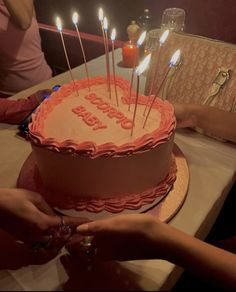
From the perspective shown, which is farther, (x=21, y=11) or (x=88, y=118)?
(x=21, y=11)

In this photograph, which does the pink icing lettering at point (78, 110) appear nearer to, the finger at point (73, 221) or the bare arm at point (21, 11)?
the finger at point (73, 221)

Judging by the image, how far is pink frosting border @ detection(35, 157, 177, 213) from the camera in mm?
936

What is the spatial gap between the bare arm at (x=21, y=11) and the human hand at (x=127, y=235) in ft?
4.85

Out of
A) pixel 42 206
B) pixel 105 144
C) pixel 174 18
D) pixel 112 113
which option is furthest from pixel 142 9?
pixel 42 206

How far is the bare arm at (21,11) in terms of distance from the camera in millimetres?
1767

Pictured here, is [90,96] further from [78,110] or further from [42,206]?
[42,206]

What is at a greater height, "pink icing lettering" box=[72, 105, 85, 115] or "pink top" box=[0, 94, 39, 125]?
"pink icing lettering" box=[72, 105, 85, 115]

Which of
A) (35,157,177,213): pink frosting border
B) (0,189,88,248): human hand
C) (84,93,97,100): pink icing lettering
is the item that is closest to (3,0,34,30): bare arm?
(84,93,97,100): pink icing lettering

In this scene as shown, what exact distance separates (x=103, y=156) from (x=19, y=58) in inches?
54.0

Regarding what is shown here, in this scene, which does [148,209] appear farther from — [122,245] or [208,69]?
[208,69]

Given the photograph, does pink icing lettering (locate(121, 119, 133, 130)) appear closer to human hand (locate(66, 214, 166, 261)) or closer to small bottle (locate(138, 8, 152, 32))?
human hand (locate(66, 214, 166, 261))

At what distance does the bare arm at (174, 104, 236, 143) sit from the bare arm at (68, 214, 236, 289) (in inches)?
24.2

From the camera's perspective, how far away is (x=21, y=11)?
1.79 meters

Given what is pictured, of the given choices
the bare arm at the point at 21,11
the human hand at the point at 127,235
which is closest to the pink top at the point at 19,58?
the bare arm at the point at 21,11
